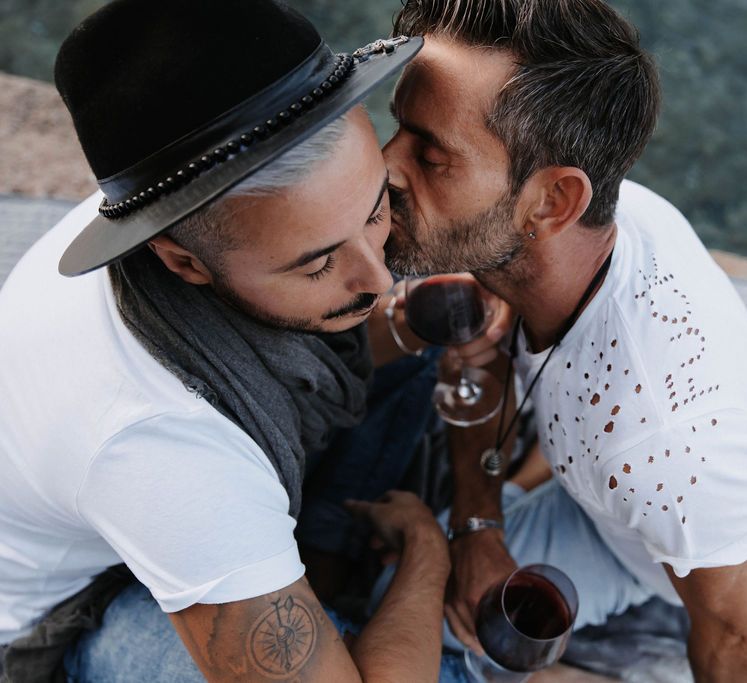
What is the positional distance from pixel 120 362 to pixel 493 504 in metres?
1.13

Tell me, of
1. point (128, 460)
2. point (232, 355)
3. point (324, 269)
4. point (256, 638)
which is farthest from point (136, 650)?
point (324, 269)

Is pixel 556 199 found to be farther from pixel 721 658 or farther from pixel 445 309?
pixel 721 658

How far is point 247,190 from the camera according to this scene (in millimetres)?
1282

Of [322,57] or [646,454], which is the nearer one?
[322,57]

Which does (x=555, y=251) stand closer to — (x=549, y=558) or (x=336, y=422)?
(x=336, y=422)

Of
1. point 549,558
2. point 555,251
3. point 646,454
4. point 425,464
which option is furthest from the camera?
point 425,464

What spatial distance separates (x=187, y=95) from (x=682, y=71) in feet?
12.2

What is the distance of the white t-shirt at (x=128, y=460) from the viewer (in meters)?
1.37

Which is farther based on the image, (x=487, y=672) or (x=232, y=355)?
(x=487, y=672)

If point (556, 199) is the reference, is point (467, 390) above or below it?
below

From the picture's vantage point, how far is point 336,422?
77.1 inches

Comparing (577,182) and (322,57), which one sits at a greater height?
(322,57)

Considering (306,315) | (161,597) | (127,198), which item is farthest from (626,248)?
(161,597)

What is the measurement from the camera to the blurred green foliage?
12.5 ft
